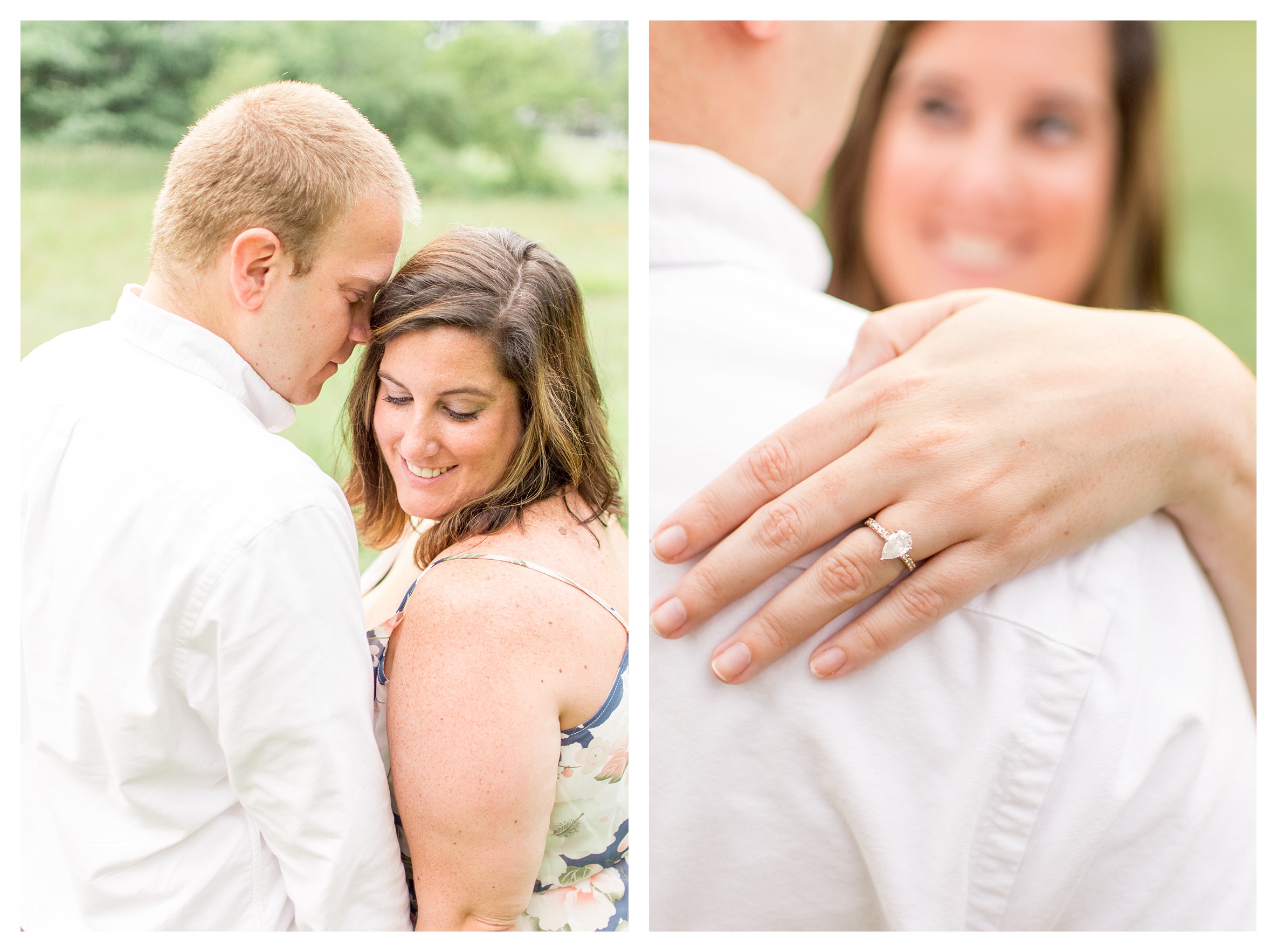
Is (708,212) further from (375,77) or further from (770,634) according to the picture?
(375,77)

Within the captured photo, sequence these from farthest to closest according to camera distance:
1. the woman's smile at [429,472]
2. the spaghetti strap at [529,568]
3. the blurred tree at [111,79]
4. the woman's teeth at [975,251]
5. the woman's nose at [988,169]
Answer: the woman's teeth at [975,251]
the woman's nose at [988,169]
the blurred tree at [111,79]
the woman's smile at [429,472]
the spaghetti strap at [529,568]

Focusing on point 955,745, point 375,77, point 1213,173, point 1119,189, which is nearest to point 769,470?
point 955,745

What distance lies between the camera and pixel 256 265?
103cm

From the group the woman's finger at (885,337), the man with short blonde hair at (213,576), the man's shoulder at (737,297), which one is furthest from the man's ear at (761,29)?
the man with short blonde hair at (213,576)

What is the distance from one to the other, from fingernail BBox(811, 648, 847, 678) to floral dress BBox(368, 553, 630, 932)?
0.28 meters

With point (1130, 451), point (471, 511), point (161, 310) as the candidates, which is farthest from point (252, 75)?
point (1130, 451)

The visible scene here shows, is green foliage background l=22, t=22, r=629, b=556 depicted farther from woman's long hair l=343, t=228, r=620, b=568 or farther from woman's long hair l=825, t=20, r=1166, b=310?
woman's long hair l=825, t=20, r=1166, b=310

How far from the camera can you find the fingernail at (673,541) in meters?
0.94

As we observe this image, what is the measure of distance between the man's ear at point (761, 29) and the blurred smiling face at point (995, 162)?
0.79 metres

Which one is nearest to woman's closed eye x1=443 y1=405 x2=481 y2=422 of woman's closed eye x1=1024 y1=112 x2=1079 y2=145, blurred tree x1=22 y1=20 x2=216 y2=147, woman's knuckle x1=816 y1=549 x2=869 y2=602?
woman's knuckle x1=816 y1=549 x2=869 y2=602

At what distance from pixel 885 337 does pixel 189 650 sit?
2.96 feet

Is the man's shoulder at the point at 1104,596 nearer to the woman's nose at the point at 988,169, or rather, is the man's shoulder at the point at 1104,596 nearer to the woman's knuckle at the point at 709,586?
the woman's knuckle at the point at 709,586

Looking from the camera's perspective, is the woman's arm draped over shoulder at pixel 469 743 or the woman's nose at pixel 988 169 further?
the woman's nose at pixel 988 169
